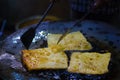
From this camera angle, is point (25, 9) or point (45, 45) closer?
point (45, 45)

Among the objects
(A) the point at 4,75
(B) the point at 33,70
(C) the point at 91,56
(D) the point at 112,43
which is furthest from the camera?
→ (D) the point at 112,43

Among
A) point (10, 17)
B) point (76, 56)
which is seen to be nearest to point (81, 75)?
point (76, 56)

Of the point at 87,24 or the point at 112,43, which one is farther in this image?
the point at 87,24

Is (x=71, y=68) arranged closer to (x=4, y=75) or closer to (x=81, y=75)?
(x=81, y=75)

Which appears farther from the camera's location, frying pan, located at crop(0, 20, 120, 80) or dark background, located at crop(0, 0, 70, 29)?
dark background, located at crop(0, 0, 70, 29)

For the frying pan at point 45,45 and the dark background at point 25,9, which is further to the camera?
the dark background at point 25,9

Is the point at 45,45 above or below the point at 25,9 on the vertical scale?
above

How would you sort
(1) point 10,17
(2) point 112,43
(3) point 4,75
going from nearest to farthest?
(3) point 4,75 < (2) point 112,43 < (1) point 10,17

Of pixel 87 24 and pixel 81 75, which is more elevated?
pixel 87 24
